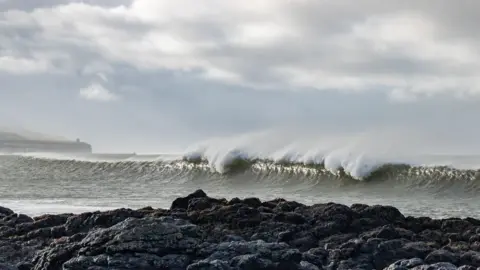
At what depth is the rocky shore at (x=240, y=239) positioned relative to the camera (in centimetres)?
1034

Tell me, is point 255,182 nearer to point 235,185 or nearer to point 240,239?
point 235,185

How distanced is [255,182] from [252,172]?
Answer: 207 cm

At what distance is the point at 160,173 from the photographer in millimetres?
Answer: 44000

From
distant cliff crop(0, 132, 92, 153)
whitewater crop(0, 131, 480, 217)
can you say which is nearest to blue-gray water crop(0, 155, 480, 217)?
whitewater crop(0, 131, 480, 217)

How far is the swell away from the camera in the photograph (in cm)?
3366

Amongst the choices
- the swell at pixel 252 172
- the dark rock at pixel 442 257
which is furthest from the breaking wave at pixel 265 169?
the dark rock at pixel 442 257

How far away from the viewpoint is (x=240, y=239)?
39.0ft

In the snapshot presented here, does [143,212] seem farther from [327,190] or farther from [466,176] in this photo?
[466,176]

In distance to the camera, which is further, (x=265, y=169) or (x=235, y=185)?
Result: (x=265, y=169)

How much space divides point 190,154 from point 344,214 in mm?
32362

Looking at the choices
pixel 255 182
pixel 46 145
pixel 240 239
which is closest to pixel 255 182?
pixel 255 182

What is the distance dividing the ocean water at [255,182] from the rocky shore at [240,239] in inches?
304

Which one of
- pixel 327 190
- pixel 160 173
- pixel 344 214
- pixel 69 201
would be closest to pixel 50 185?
pixel 160 173

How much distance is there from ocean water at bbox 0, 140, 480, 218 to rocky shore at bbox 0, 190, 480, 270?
25.3ft
